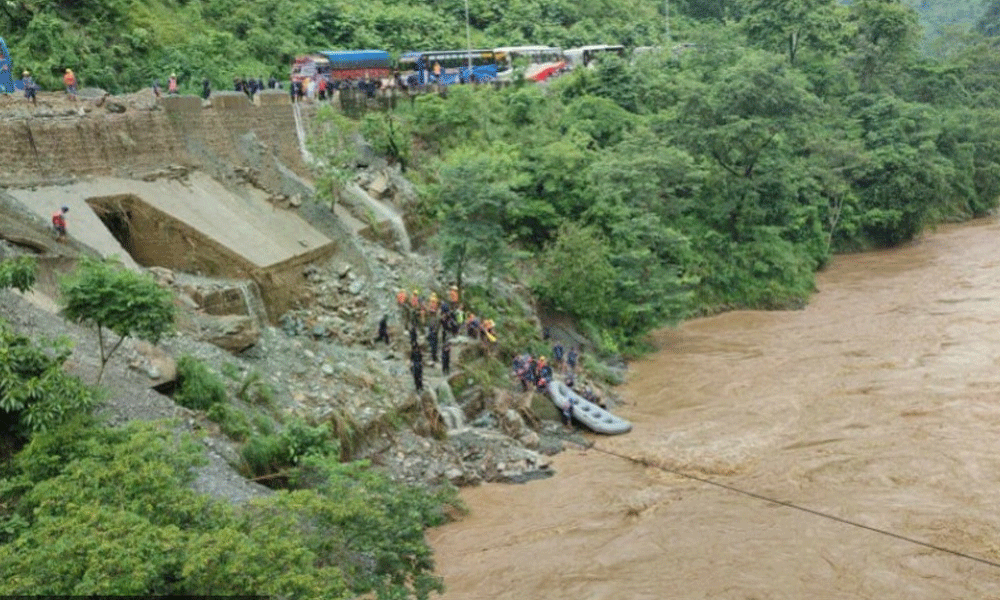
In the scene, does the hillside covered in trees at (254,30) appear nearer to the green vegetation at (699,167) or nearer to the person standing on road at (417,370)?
the green vegetation at (699,167)

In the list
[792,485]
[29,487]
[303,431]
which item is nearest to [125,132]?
[303,431]

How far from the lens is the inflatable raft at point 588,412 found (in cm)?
2180

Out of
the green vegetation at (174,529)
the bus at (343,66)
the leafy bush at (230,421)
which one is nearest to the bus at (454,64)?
the bus at (343,66)

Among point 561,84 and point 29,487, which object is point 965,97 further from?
point 29,487

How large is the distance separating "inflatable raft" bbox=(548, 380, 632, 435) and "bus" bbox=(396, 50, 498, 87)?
2184 cm

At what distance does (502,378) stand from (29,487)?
13.5 meters

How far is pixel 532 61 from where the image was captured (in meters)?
47.0

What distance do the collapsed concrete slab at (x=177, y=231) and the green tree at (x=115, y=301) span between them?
490 cm

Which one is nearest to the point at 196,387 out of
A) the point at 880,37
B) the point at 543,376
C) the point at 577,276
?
the point at 543,376

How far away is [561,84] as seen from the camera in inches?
1638

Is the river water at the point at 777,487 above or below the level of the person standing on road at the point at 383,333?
below

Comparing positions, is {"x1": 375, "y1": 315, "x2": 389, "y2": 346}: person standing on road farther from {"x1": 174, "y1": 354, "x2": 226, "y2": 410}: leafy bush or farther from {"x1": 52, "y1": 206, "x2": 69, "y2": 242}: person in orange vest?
{"x1": 52, "y1": 206, "x2": 69, "y2": 242}: person in orange vest

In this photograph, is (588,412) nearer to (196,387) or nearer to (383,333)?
(383,333)

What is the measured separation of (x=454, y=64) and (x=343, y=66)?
7.18m
